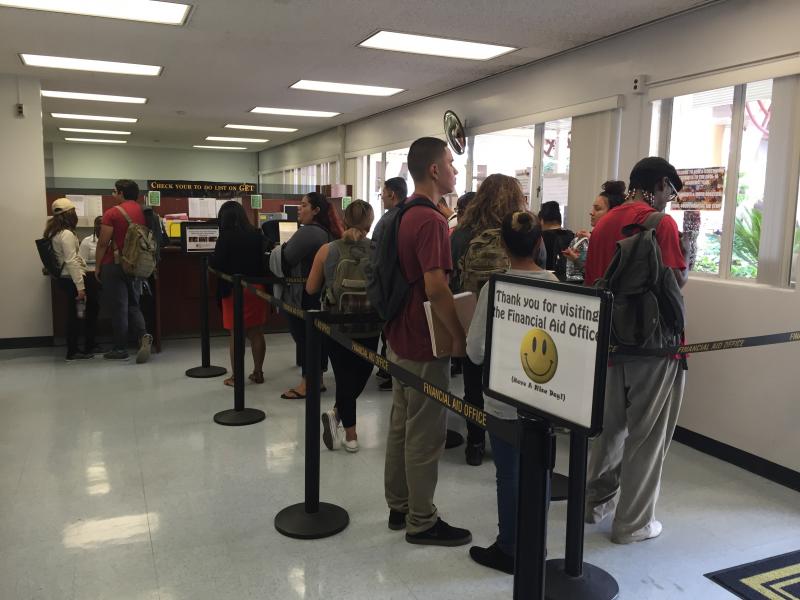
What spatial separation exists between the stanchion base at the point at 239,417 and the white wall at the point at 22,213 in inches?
132

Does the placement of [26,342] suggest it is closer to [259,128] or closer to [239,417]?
[239,417]

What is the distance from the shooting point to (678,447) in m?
3.99

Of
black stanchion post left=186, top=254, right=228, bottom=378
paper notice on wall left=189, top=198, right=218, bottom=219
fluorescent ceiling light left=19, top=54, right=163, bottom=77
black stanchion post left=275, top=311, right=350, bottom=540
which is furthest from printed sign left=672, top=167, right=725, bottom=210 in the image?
paper notice on wall left=189, top=198, right=218, bottom=219

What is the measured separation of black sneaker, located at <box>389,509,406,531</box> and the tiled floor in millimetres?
45

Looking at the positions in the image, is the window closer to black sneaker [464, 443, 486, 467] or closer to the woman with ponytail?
the woman with ponytail

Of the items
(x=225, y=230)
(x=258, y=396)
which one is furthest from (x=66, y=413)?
(x=225, y=230)

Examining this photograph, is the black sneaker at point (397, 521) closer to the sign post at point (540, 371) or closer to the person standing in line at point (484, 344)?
the person standing in line at point (484, 344)

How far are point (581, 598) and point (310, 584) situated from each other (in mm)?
972

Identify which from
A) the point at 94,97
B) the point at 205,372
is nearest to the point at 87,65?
the point at 94,97

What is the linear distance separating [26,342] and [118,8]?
3713 mm

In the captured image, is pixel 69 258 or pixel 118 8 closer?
pixel 118 8

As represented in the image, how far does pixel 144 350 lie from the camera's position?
18.7 feet

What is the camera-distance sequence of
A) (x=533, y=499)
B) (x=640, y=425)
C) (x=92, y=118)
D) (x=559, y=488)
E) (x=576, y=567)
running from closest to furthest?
1. (x=533, y=499)
2. (x=576, y=567)
3. (x=640, y=425)
4. (x=559, y=488)
5. (x=92, y=118)

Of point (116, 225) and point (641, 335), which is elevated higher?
point (116, 225)
